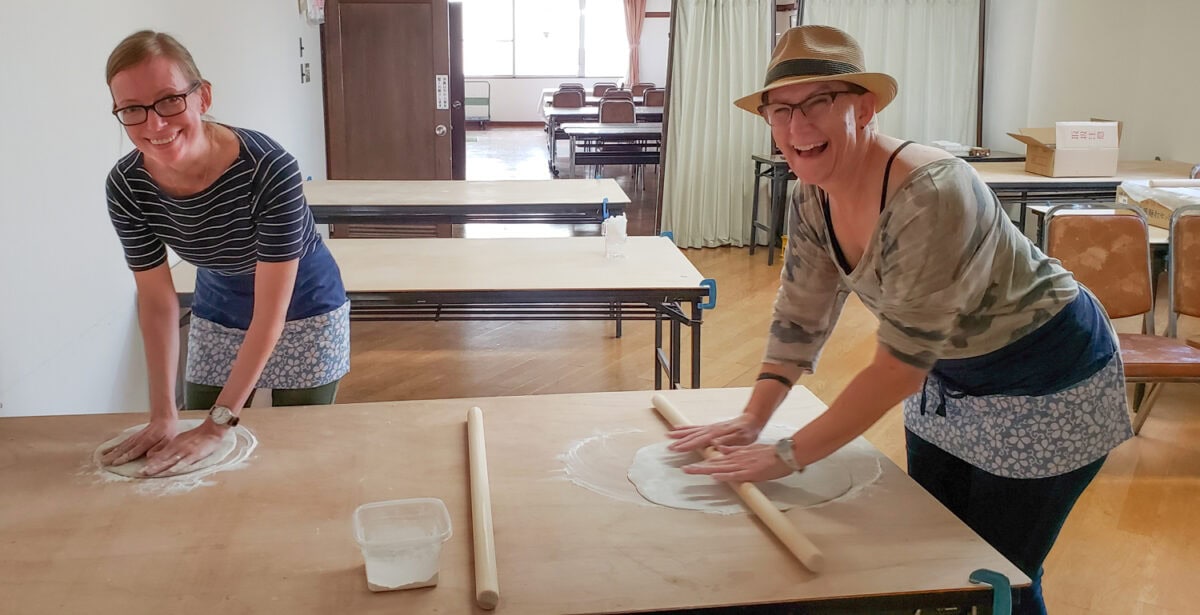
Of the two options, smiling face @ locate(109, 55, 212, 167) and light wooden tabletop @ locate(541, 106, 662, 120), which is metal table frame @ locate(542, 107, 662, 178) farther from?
smiling face @ locate(109, 55, 212, 167)

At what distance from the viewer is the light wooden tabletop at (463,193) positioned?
4.12m

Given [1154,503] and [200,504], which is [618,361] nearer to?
[1154,503]

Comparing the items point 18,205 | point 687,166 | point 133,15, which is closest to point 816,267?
point 18,205

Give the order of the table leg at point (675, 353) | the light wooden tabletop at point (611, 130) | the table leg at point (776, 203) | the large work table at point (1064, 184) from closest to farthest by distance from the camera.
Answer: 1. the table leg at point (675, 353)
2. the large work table at point (1064, 184)
3. the table leg at point (776, 203)
4. the light wooden tabletop at point (611, 130)

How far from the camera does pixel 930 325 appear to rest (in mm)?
1230

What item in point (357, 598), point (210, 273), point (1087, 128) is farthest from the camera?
point (1087, 128)

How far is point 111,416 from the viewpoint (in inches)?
68.9

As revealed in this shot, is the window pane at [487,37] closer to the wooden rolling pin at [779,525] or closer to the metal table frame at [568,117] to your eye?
the metal table frame at [568,117]

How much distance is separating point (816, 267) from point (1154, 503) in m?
1.90

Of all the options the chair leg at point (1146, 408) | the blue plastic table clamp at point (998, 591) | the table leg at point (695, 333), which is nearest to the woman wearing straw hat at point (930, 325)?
the blue plastic table clamp at point (998, 591)

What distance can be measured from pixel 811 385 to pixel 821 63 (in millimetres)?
2700

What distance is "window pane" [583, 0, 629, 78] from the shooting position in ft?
47.8

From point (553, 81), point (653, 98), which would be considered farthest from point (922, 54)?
point (553, 81)

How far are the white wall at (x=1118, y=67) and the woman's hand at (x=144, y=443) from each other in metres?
5.41
